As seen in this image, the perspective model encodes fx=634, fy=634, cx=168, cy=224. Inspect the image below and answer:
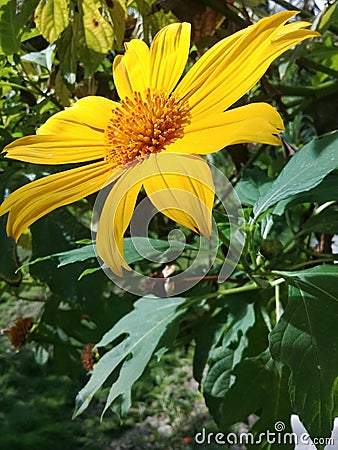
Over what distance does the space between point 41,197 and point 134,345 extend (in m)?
0.31

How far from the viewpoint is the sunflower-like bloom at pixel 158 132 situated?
0.35 metres

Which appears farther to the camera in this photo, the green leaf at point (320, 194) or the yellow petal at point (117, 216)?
the green leaf at point (320, 194)

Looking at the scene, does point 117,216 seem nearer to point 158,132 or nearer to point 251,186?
point 158,132

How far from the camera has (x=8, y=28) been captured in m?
0.59

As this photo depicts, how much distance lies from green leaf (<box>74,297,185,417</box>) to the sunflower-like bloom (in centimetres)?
25

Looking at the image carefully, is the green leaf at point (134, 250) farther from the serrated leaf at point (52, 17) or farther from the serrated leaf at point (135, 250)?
the serrated leaf at point (52, 17)

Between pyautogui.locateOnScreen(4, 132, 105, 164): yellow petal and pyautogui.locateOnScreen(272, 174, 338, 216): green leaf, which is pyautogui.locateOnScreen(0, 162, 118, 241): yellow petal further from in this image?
pyautogui.locateOnScreen(272, 174, 338, 216): green leaf

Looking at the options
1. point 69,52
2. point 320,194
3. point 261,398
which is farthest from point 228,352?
point 69,52

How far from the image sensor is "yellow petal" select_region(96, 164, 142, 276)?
0.39m

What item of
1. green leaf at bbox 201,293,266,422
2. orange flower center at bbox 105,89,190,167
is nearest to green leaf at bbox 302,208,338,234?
green leaf at bbox 201,293,266,422

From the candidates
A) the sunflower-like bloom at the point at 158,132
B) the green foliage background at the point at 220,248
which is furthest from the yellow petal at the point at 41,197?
the green foliage background at the point at 220,248

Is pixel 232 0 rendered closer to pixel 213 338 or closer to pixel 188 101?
pixel 188 101

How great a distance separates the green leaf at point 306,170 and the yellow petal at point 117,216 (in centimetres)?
16

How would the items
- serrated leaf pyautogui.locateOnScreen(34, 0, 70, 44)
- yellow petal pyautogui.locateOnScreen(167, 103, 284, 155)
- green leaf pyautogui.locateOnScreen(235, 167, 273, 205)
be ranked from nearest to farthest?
yellow petal pyautogui.locateOnScreen(167, 103, 284, 155) < serrated leaf pyautogui.locateOnScreen(34, 0, 70, 44) < green leaf pyautogui.locateOnScreen(235, 167, 273, 205)
